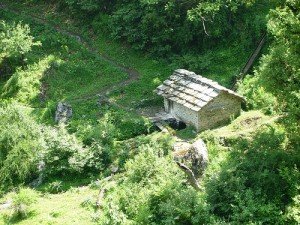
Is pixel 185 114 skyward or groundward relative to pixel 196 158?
groundward

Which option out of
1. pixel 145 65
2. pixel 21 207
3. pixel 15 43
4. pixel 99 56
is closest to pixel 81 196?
pixel 21 207

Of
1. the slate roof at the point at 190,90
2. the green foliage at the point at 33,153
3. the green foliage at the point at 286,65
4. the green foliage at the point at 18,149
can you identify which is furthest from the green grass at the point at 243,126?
the green foliage at the point at 18,149

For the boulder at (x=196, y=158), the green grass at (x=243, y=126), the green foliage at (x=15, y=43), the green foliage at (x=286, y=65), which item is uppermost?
the green foliage at (x=286, y=65)

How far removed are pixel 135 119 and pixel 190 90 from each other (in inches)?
147

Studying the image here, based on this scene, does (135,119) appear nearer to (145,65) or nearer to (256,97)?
(256,97)

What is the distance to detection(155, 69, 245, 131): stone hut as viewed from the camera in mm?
26156

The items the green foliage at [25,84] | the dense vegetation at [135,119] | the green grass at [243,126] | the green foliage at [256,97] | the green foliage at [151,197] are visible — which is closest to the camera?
the green foliage at [151,197]

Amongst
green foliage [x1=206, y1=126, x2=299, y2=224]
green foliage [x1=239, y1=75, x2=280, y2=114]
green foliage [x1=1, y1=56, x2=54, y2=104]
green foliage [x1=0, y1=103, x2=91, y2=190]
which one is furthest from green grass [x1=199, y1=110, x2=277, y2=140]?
green foliage [x1=1, y1=56, x2=54, y2=104]

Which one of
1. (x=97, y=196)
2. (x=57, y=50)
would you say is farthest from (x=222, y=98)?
(x=57, y=50)

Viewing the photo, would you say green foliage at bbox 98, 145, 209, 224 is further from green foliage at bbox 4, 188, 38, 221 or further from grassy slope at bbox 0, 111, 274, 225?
green foliage at bbox 4, 188, 38, 221

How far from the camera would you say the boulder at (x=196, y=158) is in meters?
21.1

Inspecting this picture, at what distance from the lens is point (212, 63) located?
33.2 meters

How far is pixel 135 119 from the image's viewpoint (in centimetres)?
2831

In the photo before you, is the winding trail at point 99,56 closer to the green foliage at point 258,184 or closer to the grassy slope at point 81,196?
the grassy slope at point 81,196
